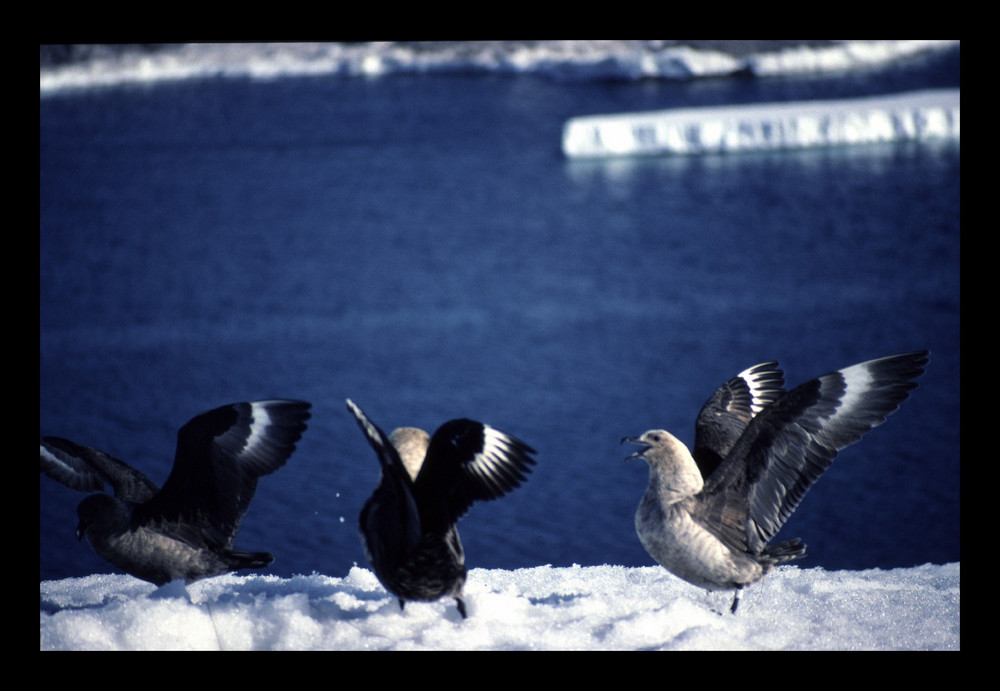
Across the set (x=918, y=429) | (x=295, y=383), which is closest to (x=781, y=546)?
(x=918, y=429)

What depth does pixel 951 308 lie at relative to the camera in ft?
36.0

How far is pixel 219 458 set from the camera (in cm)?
399

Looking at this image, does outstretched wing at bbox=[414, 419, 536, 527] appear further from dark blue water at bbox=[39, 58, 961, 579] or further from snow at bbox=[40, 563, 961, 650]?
dark blue water at bbox=[39, 58, 961, 579]

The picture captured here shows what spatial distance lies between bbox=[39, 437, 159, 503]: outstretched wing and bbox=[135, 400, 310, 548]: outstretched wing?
0.91 ft

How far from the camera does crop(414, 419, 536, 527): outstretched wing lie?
11.5 ft

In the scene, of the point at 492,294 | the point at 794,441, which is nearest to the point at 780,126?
the point at 492,294

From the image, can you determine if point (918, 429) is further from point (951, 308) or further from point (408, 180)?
point (408, 180)

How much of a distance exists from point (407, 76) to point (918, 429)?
53.2 feet

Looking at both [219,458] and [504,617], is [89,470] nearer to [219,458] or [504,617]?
[219,458]

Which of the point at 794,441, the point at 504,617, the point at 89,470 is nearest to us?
the point at 794,441

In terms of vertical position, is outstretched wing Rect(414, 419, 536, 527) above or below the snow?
above

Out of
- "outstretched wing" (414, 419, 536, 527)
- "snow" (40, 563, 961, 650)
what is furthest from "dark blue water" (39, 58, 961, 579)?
"outstretched wing" (414, 419, 536, 527)

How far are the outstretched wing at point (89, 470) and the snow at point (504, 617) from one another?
0.41 m

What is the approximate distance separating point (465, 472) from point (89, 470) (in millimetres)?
1645
